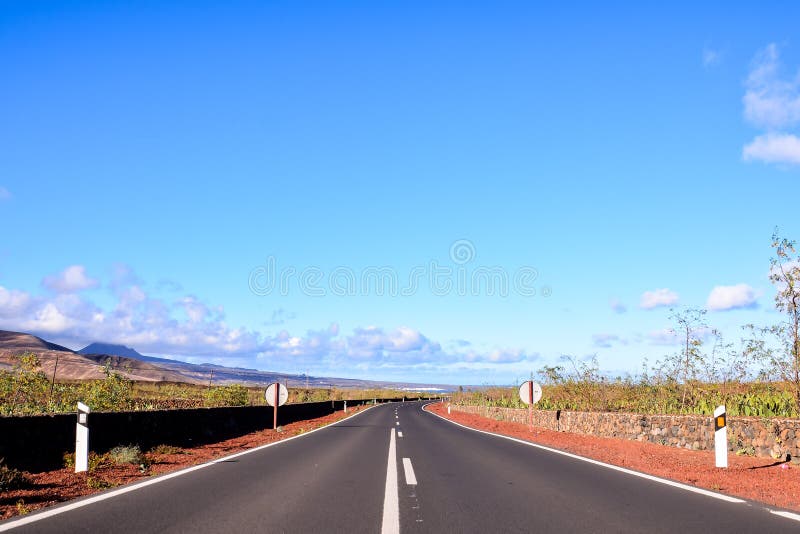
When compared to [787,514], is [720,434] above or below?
above

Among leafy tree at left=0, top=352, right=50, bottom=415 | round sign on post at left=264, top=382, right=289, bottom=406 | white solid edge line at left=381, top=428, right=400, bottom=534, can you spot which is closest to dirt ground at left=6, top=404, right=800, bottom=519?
white solid edge line at left=381, top=428, right=400, bottom=534

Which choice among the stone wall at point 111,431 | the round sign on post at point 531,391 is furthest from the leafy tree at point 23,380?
the round sign on post at point 531,391

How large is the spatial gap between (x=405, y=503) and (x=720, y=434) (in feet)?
22.6

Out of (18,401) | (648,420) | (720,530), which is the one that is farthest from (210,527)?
(18,401)

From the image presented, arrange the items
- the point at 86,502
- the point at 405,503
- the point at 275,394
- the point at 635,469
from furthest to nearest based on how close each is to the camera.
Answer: the point at 275,394 < the point at 635,469 < the point at 405,503 < the point at 86,502

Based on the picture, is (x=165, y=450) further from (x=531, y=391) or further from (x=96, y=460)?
(x=531, y=391)

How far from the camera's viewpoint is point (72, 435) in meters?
12.1

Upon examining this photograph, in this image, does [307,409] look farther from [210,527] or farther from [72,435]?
[210,527]

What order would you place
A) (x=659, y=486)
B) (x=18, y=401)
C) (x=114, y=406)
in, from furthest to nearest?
(x=114, y=406), (x=18, y=401), (x=659, y=486)

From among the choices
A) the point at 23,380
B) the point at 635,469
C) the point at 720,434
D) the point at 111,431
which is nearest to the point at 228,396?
the point at 23,380

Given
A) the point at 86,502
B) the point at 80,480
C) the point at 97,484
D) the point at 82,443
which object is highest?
the point at 82,443

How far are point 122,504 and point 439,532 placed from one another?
13.4 feet

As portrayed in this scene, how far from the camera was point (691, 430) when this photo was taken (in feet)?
49.7

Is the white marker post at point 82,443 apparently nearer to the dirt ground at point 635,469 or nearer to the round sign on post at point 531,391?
the dirt ground at point 635,469
